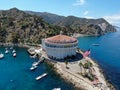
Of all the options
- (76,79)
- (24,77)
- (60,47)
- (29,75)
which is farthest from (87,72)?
(24,77)

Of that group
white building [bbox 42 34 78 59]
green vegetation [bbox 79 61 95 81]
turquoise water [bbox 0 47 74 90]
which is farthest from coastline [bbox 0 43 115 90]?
white building [bbox 42 34 78 59]

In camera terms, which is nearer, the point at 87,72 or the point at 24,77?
the point at 87,72

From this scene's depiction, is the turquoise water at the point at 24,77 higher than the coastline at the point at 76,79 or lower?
lower

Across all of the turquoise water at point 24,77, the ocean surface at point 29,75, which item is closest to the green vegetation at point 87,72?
the ocean surface at point 29,75

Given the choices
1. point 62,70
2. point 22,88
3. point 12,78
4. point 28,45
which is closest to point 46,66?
point 62,70

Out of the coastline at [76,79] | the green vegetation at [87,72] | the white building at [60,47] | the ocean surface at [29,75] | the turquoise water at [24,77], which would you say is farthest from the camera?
the white building at [60,47]

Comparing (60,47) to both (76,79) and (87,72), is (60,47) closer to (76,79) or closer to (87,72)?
(87,72)

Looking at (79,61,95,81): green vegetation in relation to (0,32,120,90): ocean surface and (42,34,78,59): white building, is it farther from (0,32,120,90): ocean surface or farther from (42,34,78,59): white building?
(42,34,78,59): white building

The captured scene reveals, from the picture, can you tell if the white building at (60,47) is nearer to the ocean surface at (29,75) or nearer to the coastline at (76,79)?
the ocean surface at (29,75)
